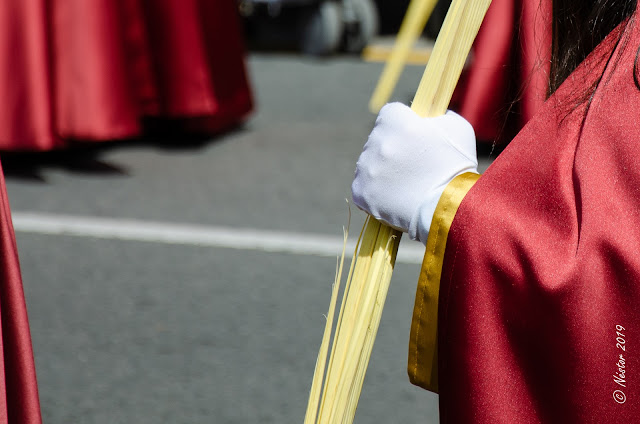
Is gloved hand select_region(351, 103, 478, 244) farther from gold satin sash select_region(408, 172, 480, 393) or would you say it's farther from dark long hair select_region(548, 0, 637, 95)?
dark long hair select_region(548, 0, 637, 95)

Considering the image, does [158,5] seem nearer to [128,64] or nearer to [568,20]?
[128,64]

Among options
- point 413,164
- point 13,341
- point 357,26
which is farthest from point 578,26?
point 357,26

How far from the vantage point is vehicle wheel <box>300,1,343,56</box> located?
718 cm

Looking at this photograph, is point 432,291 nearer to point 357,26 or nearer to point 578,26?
point 578,26

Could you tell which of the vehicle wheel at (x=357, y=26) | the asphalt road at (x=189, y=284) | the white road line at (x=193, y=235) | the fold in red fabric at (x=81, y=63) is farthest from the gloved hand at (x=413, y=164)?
the vehicle wheel at (x=357, y=26)

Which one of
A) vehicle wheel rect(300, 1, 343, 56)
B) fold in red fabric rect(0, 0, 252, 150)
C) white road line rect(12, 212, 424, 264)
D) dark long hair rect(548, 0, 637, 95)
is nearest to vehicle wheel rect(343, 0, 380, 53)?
vehicle wheel rect(300, 1, 343, 56)

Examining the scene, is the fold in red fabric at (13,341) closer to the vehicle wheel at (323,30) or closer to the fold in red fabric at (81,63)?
the fold in red fabric at (81,63)

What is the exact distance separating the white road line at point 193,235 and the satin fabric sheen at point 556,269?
1.71 meters

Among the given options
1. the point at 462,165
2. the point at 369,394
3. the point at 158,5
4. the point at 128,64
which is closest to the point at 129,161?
the point at 128,64

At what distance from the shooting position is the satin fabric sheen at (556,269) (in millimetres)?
839

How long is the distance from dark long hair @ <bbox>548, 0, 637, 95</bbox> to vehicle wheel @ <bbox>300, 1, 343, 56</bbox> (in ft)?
20.7

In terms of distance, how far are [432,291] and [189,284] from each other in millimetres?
1567

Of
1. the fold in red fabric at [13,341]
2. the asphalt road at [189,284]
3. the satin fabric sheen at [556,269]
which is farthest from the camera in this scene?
the asphalt road at [189,284]

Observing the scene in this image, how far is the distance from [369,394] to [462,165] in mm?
1031
